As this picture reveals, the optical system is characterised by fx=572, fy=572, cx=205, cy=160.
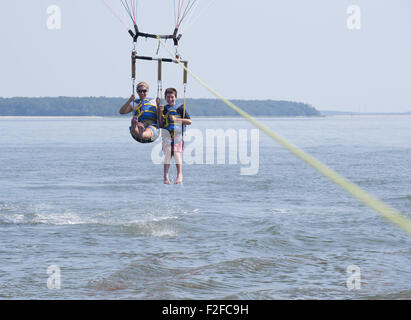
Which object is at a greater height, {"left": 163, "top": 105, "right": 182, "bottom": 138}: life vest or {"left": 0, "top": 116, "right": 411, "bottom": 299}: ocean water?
{"left": 163, "top": 105, "right": 182, "bottom": 138}: life vest

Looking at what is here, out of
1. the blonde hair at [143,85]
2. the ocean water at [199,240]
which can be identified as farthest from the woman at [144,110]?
the ocean water at [199,240]

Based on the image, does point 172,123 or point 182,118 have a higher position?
point 182,118

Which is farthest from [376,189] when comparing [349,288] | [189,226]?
[349,288]

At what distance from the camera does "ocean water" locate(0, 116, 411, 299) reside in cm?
1195

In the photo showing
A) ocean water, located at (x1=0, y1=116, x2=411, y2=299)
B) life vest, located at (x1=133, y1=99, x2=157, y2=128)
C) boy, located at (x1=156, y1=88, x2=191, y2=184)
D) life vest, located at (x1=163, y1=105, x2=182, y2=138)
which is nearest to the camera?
ocean water, located at (x1=0, y1=116, x2=411, y2=299)

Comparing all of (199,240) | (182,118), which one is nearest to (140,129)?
(182,118)

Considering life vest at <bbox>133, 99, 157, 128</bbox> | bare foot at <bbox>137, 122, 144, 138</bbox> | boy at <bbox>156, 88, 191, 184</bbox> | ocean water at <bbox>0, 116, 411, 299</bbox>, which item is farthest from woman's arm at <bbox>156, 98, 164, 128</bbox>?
ocean water at <bbox>0, 116, 411, 299</bbox>

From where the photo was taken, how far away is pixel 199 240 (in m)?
16.5

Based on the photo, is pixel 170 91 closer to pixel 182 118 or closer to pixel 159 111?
pixel 159 111

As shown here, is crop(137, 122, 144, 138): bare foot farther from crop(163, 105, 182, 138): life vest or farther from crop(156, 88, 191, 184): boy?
crop(163, 105, 182, 138): life vest

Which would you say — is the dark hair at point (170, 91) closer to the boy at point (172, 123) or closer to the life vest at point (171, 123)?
the boy at point (172, 123)

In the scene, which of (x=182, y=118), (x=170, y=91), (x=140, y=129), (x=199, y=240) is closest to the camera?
(x=140, y=129)

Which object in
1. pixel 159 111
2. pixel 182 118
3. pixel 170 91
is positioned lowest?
pixel 182 118
